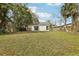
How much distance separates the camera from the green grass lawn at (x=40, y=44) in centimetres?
310

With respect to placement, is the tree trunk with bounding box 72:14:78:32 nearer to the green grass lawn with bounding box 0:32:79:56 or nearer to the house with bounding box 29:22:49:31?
the green grass lawn with bounding box 0:32:79:56

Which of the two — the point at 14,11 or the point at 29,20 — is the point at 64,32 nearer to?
the point at 29,20

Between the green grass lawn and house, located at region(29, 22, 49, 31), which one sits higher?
house, located at region(29, 22, 49, 31)

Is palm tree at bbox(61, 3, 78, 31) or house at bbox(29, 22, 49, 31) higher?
palm tree at bbox(61, 3, 78, 31)

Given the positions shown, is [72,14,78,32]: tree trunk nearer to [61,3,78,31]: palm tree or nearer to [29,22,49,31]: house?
[61,3,78,31]: palm tree

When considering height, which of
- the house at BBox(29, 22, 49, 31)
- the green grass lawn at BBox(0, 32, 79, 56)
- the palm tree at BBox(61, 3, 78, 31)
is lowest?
the green grass lawn at BBox(0, 32, 79, 56)

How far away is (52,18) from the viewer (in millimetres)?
3162

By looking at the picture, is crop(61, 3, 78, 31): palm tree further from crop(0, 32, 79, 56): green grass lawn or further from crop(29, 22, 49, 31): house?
crop(29, 22, 49, 31): house

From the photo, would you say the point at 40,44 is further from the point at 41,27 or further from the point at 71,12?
the point at 71,12

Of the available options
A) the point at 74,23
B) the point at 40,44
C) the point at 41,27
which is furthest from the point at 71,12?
the point at 40,44

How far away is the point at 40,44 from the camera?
314 cm

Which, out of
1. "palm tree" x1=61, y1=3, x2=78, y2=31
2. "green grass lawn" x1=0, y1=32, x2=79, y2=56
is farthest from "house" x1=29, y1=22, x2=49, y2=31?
"palm tree" x1=61, y1=3, x2=78, y2=31

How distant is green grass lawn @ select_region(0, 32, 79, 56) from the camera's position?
310cm

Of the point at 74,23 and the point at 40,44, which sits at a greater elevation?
the point at 74,23
